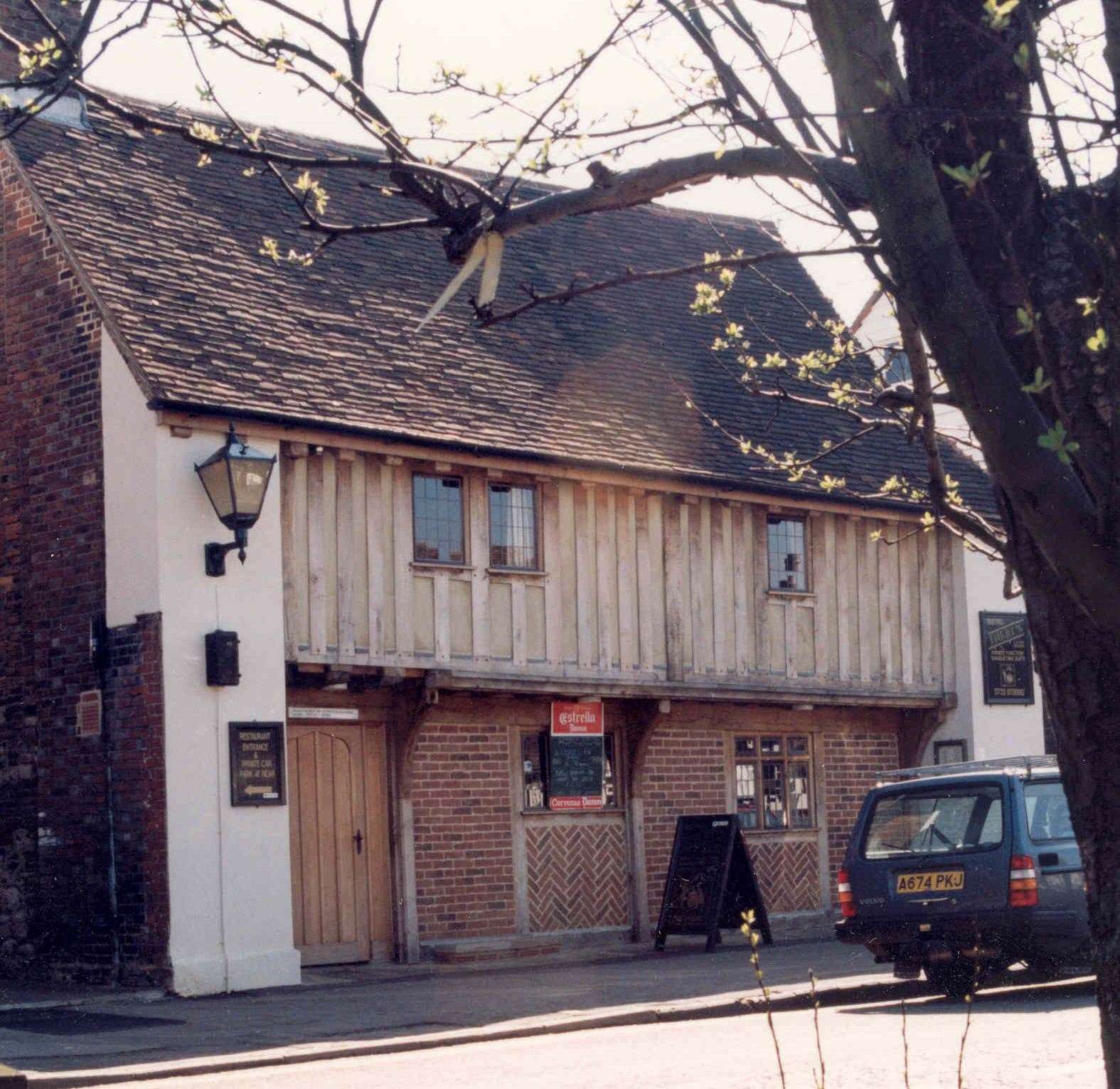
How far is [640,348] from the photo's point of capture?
2253cm

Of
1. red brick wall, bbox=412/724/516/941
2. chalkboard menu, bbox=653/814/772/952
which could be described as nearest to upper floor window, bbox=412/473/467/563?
red brick wall, bbox=412/724/516/941

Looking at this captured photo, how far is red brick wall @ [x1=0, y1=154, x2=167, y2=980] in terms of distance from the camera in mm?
16094

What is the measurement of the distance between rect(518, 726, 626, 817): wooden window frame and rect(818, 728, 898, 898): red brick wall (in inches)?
124

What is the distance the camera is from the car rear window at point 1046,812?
525 inches

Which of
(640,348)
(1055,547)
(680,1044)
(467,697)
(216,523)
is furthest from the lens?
(640,348)

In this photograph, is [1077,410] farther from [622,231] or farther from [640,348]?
[622,231]

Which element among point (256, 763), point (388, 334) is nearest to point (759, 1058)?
point (256, 763)

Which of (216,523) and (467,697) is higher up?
(216,523)

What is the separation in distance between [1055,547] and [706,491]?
1592 centimetres

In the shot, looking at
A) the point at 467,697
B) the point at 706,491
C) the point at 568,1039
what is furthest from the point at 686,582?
the point at 568,1039

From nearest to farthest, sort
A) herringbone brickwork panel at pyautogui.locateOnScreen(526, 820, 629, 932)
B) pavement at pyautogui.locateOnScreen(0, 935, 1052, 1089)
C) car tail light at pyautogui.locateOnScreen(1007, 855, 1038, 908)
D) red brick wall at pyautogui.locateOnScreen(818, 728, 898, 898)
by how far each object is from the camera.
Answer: pavement at pyautogui.locateOnScreen(0, 935, 1052, 1089) < car tail light at pyautogui.locateOnScreen(1007, 855, 1038, 908) < herringbone brickwork panel at pyautogui.locateOnScreen(526, 820, 629, 932) < red brick wall at pyautogui.locateOnScreen(818, 728, 898, 898)

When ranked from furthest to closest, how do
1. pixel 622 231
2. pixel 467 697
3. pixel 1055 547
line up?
pixel 622 231
pixel 467 697
pixel 1055 547

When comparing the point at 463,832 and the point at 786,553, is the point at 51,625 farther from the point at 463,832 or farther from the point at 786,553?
the point at 786,553

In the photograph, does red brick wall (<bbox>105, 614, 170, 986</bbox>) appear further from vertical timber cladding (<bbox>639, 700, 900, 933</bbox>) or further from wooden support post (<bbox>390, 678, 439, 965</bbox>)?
vertical timber cladding (<bbox>639, 700, 900, 933</bbox>)
